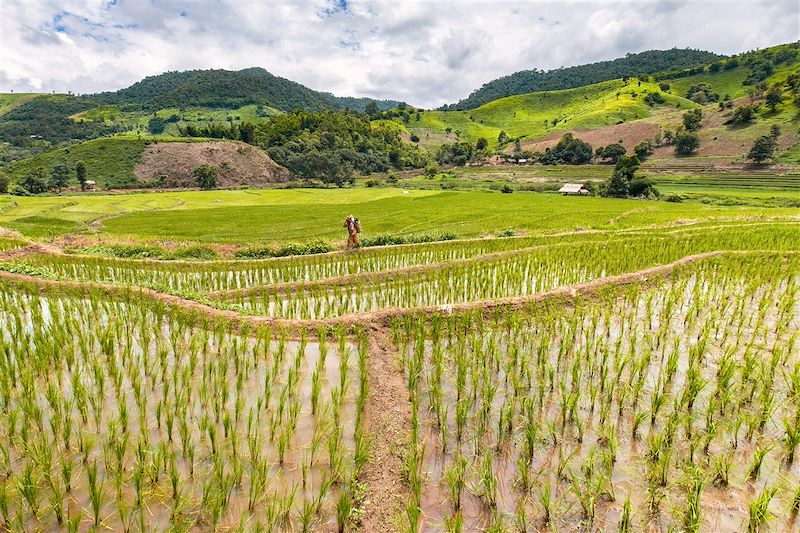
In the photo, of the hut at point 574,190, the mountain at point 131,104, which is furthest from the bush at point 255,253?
the mountain at point 131,104

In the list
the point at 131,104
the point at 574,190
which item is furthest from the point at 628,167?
the point at 131,104

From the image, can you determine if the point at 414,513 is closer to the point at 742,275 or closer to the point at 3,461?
the point at 3,461

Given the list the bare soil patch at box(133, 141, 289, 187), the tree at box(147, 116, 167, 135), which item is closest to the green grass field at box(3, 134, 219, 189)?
the bare soil patch at box(133, 141, 289, 187)

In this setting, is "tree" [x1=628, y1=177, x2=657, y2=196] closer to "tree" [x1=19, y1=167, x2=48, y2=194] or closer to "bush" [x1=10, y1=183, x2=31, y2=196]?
"bush" [x1=10, y1=183, x2=31, y2=196]

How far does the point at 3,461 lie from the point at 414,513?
4307 millimetres

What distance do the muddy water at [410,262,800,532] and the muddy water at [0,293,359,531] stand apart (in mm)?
1388

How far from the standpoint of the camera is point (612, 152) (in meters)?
73.1

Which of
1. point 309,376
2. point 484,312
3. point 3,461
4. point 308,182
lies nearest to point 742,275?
point 484,312

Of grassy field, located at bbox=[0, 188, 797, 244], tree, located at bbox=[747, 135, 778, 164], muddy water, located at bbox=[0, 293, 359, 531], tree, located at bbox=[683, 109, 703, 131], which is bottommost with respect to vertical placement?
muddy water, located at bbox=[0, 293, 359, 531]

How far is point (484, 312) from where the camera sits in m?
8.84

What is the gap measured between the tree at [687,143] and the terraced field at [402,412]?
244 feet

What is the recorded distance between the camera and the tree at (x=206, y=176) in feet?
177

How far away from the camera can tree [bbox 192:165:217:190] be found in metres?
53.8

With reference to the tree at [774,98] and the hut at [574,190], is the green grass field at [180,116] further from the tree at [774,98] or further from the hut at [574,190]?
the tree at [774,98]
